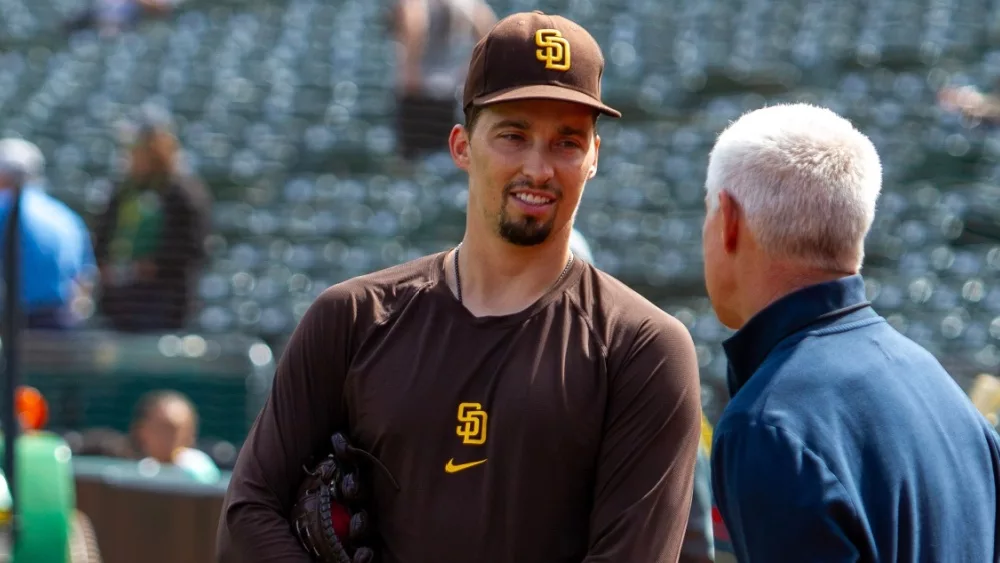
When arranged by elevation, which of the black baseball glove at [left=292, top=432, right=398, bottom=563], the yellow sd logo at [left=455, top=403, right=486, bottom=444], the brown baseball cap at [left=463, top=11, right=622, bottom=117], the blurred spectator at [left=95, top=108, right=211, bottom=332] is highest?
the brown baseball cap at [left=463, top=11, right=622, bottom=117]

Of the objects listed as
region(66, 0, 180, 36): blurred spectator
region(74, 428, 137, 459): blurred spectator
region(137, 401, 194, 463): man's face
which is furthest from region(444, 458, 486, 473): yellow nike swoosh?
region(66, 0, 180, 36): blurred spectator

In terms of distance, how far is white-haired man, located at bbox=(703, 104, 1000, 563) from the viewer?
6.52 feet

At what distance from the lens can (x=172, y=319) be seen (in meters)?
9.29

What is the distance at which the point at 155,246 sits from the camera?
9414 mm


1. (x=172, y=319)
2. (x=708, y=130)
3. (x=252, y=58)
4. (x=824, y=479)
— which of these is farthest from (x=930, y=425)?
(x=252, y=58)

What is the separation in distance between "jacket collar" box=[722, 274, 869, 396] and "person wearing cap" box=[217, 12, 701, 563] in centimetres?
21

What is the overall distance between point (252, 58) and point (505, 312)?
1218 centimetres

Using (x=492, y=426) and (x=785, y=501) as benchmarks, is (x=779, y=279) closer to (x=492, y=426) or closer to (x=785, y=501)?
(x=785, y=501)

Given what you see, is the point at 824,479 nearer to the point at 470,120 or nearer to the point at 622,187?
the point at 470,120

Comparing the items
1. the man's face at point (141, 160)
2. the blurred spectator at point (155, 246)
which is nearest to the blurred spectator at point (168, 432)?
the blurred spectator at point (155, 246)

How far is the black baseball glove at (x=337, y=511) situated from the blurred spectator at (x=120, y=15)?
1355 cm

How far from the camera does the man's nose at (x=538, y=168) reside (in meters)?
2.46

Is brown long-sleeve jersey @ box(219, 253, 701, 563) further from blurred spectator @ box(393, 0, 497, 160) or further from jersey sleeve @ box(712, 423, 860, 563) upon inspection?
blurred spectator @ box(393, 0, 497, 160)

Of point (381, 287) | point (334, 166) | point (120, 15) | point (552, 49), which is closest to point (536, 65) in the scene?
point (552, 49)
